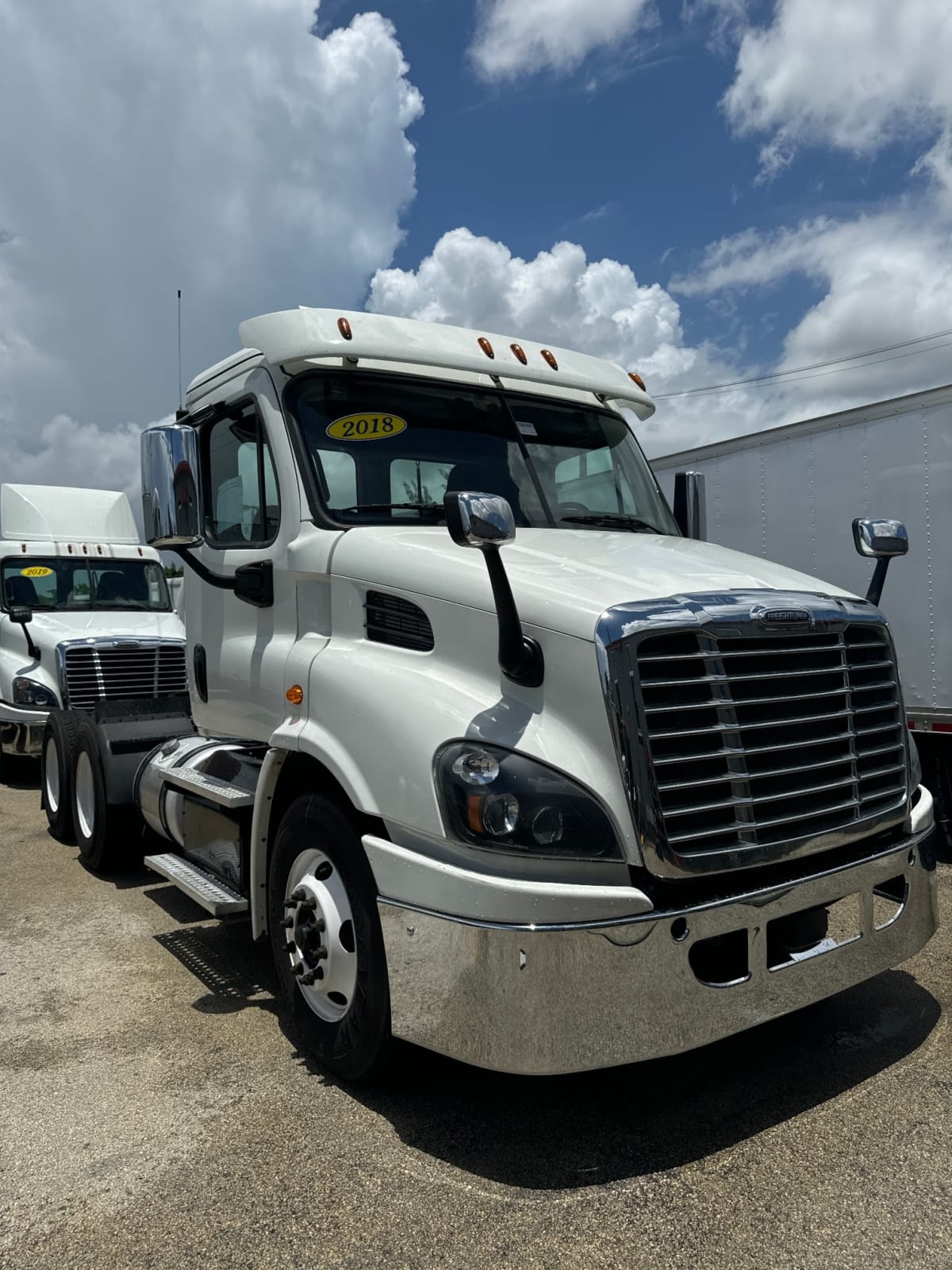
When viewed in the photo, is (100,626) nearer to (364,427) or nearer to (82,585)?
(82,585)

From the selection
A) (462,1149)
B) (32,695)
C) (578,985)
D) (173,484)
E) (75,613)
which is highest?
(173,484)

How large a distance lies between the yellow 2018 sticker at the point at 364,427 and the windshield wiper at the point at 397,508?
0.29 m

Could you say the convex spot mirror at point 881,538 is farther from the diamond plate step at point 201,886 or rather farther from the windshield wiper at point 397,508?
the diamond plate step at point 201,886

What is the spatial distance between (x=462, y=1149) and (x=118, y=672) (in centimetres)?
777

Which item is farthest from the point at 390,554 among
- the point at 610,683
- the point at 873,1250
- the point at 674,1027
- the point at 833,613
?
the point at 873,1250

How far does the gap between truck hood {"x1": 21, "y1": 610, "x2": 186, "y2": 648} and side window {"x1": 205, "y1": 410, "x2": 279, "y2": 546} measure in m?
5.80

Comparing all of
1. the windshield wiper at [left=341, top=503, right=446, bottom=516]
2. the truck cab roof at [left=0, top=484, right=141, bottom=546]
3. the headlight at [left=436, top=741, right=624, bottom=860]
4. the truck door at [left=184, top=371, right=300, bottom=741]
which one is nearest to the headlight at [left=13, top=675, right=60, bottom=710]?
the truck cab roof at [left=0, top=484, right=141, bottom=546]

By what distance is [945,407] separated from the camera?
6.63 metres

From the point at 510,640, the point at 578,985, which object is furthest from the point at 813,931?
the point at 510,640

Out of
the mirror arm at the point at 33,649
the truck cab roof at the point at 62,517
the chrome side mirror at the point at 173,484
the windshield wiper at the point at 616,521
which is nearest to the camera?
the chrome side mirror at the point at 173,484

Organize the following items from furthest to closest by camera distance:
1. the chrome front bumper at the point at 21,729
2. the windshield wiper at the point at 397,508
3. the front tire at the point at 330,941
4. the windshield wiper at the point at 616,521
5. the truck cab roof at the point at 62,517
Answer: the truck cab roof at the point at 62,517 → the chrome front bumper at the point at 21,729 → the windshield wiper at the point at 616,521 → the windshield wiper at the point at 397,508 → the front tire at the point at 330,941

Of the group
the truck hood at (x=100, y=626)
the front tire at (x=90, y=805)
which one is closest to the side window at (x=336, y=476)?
the front tire at (x=90, y=805)

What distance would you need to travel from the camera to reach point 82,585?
36.6 ft

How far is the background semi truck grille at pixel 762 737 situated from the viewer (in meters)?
2.96
